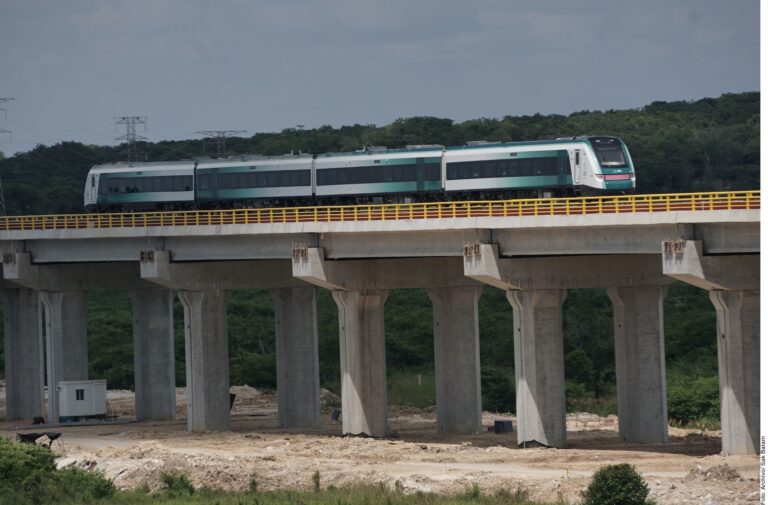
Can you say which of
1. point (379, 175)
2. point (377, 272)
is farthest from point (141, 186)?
point (377, 272)

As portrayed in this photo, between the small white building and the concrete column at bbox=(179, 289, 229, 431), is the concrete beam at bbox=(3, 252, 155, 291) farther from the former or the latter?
the concrete column at bbox=(179, 289, 229, 431)

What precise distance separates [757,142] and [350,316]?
92.0 meters

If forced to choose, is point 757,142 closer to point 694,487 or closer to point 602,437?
point 602,437

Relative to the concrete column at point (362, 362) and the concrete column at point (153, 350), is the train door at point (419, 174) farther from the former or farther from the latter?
the concrete column at point (153, 350)

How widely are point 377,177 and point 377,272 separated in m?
6.55

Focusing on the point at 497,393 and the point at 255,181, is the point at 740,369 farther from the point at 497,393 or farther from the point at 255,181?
the point at 497,393

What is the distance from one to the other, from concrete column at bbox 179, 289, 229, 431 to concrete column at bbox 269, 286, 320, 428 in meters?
3.58

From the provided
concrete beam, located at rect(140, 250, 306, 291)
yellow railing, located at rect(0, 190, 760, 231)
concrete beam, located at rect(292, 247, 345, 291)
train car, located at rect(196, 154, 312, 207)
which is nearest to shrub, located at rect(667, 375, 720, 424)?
yellow railing, located at rect(0, 190, 760, 231)

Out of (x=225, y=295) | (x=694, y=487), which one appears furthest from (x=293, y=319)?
(x=694, y=487)

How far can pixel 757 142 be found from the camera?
155000 millimetres

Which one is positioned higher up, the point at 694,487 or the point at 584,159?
the point at 584,159

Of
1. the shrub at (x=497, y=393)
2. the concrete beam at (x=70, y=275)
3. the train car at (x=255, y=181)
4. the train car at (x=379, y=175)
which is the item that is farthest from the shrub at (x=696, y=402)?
the concrete beam at (x=70, y=275)

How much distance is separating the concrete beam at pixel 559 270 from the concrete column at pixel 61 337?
84.0 ft

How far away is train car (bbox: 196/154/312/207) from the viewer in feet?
262
